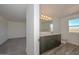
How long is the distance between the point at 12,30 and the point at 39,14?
0.84 m

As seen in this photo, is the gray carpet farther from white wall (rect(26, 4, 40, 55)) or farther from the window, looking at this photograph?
the window

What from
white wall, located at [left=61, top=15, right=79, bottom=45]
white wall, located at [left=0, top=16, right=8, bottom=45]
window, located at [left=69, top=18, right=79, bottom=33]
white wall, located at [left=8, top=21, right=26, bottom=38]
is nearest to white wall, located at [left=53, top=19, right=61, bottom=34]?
white wall, located at [left=61, top=15, right=79, bottom=45]

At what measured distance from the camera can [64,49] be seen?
1796 mm

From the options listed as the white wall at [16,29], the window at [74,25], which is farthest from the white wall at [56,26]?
the white wall at [16,29]

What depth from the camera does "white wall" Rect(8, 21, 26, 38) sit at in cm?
192

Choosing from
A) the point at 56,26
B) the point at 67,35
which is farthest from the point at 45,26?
the point at 67,35

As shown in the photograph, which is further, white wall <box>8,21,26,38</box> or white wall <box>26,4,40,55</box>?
white wall <box>8,21,26,38</box>

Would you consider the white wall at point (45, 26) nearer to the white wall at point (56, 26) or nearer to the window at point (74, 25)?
the white wall at point (56, 26)

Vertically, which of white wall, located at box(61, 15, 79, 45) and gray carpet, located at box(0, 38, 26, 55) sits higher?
white wall, located at box(61, 15, 79, 45)

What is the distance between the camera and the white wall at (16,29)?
1924 mm

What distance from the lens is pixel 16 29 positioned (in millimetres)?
2049

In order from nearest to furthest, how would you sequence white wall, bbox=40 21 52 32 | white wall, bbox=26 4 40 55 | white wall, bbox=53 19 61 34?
white wall, bbox=26 4 40 55, white wall, bbox=40 21 52 32, white wall, bbox=53 19 61 34

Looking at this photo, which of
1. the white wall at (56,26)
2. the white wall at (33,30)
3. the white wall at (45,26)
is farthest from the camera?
the white wall at (56,26)
